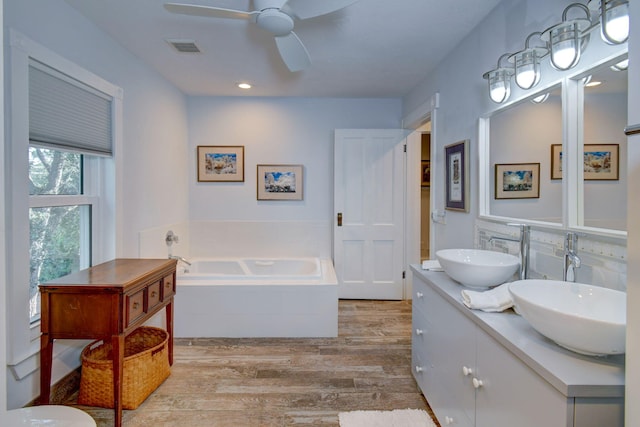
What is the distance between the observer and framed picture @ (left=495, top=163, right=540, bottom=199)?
1714mm

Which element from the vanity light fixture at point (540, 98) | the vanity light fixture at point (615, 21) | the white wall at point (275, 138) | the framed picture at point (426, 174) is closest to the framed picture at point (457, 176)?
the vanity light fixture at point (540, 98)

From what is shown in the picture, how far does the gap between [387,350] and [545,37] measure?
2.30 metres

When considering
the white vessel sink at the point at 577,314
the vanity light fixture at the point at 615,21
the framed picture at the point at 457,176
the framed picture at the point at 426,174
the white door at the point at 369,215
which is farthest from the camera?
the framed picture at the point at 426,174

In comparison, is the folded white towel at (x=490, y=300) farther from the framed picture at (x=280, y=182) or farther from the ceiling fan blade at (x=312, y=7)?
the framed picture at (x=280, y=182)

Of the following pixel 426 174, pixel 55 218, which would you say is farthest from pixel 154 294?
pixel 426 174

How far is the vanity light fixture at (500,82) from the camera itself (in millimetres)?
1837

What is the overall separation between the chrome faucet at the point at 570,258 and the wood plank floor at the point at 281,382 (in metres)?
1.18

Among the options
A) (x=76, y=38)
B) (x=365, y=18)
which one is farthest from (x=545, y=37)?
(x=76, y=38)

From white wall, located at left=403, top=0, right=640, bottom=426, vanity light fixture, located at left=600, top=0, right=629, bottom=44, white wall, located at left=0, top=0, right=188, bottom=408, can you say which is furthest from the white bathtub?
vanity light fixture, located at left=600, top=0, right=629, bottom=44

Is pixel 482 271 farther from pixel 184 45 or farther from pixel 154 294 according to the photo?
pixel 184 45

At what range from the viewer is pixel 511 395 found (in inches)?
43.8

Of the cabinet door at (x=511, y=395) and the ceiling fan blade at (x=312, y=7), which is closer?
the cabinet door at (x=511, y=395)

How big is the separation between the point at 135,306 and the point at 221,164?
2.42 m

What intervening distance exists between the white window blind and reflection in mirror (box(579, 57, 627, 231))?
8.66 feet
